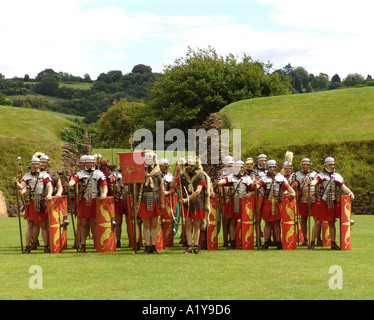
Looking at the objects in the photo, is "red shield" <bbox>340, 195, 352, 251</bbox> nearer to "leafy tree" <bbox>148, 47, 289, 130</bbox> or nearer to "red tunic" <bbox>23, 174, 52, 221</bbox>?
"red tunic" <bbox>23, 174, 52, 221</bbox>

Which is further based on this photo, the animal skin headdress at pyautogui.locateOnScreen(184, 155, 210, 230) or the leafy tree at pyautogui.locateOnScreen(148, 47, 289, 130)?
the leafy tree at pyautogui.locateOnScreen(148, 47, 289, 130)

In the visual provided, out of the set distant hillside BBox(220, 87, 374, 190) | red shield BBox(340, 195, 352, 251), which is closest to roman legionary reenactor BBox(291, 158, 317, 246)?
red shield BBox(340, 195, 352, 251)

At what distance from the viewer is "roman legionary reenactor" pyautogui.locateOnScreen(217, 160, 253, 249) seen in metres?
16.4

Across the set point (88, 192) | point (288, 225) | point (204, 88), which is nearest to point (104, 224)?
point (88, 192)

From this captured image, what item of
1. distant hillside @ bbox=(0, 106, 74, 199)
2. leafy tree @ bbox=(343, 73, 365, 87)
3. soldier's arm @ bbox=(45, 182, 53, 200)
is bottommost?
soldier's arm @ bbox=(45, 182, 53, 200)

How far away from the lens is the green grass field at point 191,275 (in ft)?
31.8

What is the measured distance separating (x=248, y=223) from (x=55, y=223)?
4.53 meters

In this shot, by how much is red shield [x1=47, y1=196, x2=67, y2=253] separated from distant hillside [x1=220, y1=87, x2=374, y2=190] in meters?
23.7

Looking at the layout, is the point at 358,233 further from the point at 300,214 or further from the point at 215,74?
the point at 215,74

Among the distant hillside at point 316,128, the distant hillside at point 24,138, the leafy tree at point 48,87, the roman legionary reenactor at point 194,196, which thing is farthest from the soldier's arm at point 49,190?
the leafy tree at point 48,87

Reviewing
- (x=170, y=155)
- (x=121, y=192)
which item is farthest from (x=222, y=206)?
(x=170, y=155)

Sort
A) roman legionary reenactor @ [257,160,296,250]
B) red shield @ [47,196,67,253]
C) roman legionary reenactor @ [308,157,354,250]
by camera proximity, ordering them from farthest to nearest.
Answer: roman legionary reenactor @ [257,160,296,250], roman legionary reenactor @ [308,157,354,250], red shield @ [47,196,67,253]

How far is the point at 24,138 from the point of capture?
45.9 m

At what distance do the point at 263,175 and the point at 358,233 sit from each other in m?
5.64
